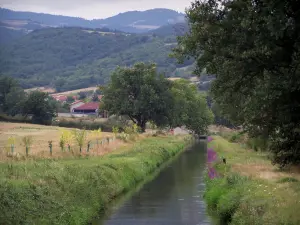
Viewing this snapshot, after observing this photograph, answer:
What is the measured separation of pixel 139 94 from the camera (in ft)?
340

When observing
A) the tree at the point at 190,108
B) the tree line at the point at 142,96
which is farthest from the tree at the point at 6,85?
the tree line at the point at 142,96

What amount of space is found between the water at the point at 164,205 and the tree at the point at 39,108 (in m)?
78.8

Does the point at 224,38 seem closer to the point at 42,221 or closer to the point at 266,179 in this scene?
the point at 266,179

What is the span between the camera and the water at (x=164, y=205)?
89.4 feet

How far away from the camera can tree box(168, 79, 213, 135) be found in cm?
11959

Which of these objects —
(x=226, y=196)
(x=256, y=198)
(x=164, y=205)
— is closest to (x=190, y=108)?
(x=164, y=205)

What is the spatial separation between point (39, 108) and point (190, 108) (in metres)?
39.9

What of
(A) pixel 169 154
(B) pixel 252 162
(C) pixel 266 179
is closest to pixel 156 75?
(A) pixel 169 154

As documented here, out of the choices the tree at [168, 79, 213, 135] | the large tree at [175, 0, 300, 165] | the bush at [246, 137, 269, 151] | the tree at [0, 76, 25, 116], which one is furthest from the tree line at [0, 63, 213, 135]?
the large tree at [175, 0, 300, 165]

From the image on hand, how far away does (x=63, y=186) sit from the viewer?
26484mm

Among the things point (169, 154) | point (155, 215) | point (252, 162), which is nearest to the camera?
point (155, 215)

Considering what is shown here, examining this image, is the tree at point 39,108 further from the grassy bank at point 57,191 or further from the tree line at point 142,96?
the grassy bank at point 57,191

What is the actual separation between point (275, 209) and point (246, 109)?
773 centimetres

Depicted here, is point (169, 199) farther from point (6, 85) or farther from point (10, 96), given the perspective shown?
point (6, 85)
